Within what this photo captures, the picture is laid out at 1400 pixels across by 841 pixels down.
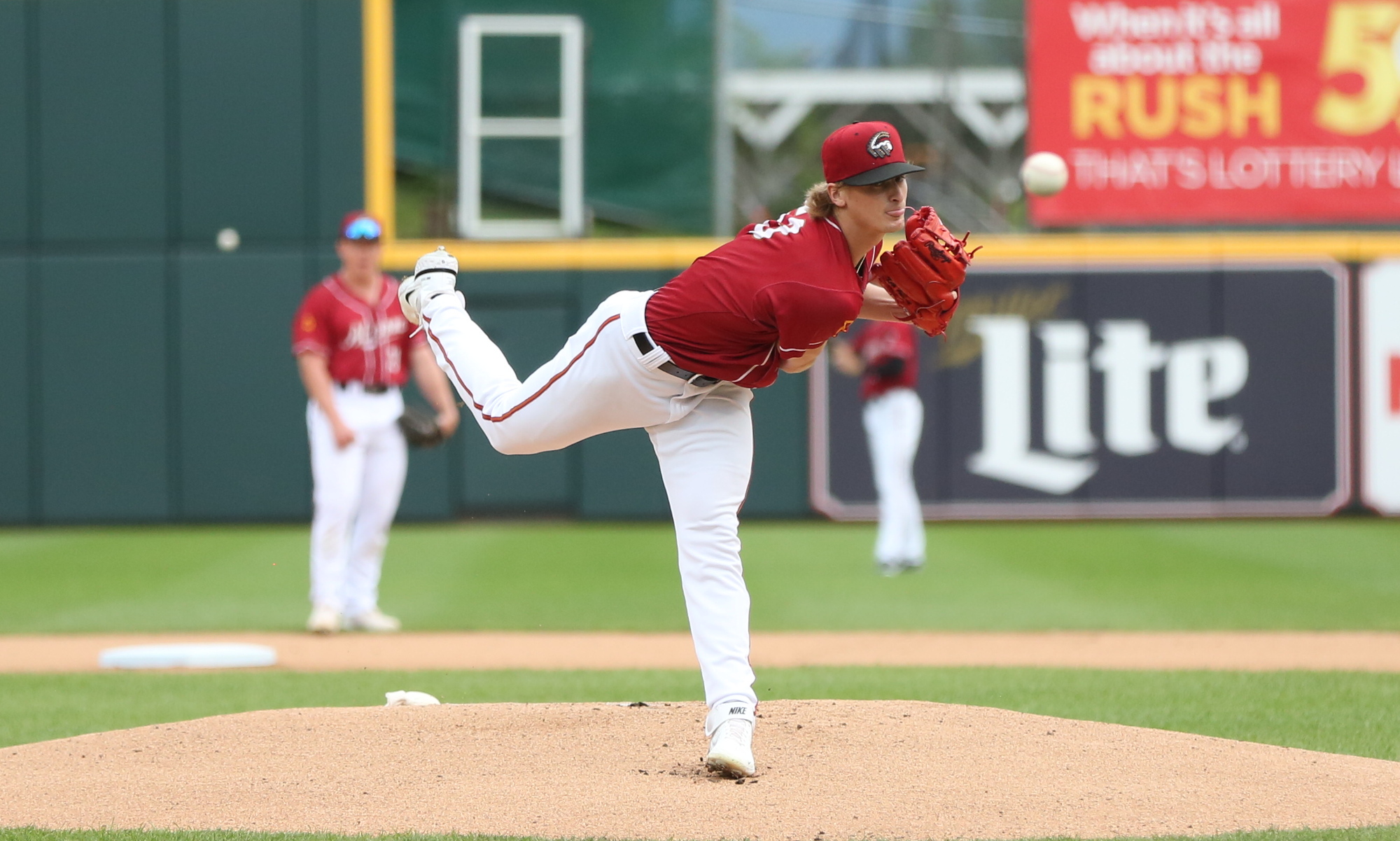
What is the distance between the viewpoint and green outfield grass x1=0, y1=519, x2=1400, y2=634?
8203 mm

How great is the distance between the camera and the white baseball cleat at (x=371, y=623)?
780cm

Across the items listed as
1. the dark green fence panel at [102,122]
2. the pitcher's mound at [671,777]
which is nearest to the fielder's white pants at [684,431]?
the pitcher's mound at [671,777]

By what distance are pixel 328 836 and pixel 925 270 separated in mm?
2138

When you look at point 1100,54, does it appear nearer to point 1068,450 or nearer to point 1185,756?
point 1068,450

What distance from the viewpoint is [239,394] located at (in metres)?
13.5

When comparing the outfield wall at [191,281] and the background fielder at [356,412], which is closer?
the background fielder at [356,412]

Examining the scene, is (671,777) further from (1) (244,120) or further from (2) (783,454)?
(1) (244,120)

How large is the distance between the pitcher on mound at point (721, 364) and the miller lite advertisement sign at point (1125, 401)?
931 cm

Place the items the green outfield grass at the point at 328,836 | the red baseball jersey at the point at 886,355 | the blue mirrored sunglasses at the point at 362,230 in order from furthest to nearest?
the red baseball jersey at the point at 886,355 < the blue mirrored sunglasses at the point at 362,230 < the green outfield grass at the point at 328,836

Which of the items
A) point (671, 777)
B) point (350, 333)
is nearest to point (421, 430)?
point (350, 333)

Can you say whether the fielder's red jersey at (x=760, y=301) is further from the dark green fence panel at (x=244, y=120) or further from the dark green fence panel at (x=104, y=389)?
the dark green fence panel at (x=104, y=389)

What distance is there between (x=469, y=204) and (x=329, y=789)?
10297 mm

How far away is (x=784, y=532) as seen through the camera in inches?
510

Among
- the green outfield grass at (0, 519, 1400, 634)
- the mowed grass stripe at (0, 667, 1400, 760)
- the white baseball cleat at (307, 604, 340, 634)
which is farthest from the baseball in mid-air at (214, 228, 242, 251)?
the mowed grass stripe at (0, 667, 1400, 760)
